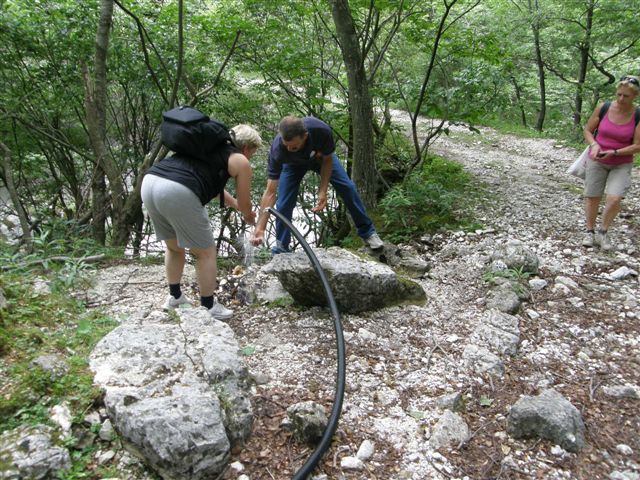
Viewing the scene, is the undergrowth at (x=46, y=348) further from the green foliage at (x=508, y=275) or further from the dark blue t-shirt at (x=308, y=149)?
the green foliage at (x=508, y=275)

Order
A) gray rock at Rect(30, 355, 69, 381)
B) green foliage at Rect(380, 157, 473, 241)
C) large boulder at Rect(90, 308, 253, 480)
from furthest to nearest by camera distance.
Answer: green foliage at Rect(380, 157, 473, 241) → gray rock at Rect(30, 355, 69, 381) → large boulder at Rect(90, 308, 253, 480)

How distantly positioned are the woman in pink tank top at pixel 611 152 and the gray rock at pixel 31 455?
5.35 m

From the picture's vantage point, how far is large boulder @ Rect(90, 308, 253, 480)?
203cm

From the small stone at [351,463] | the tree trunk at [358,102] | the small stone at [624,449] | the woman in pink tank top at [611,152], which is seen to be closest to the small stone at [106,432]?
the small stone at [351,463]

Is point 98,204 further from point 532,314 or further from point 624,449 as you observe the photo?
point 624,449

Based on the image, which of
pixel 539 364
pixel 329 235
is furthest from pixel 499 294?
pixel 329 235

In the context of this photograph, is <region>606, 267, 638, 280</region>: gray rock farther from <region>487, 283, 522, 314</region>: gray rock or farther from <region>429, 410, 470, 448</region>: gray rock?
<region>429, 410, 470, 448</region>: gray rock

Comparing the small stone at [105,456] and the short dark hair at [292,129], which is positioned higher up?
the short dark hair at [292,129]

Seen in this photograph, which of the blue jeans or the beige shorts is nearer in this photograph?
the blue jeans

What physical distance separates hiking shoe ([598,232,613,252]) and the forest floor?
0.09m

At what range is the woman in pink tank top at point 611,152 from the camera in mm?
4516

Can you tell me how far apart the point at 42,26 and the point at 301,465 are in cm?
783

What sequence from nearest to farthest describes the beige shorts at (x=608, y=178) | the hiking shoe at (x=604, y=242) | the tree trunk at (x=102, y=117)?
the beige shorts at (x=608, y=178)
the hiking shoe at (x=604, y=242)
the tree trunk at (x=102, y=117)

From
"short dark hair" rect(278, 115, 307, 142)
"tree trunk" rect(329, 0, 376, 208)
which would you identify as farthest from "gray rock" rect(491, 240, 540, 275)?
"short dark hair" rect(278, 115, 307, 142)
